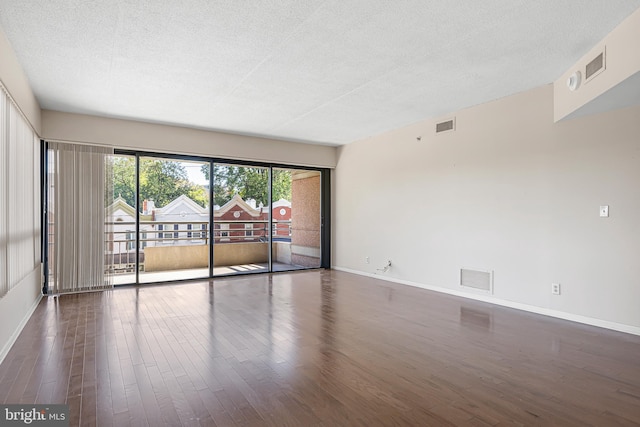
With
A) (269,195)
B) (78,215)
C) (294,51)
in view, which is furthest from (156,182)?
(294,51)

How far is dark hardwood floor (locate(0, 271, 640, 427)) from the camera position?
212 centimetres

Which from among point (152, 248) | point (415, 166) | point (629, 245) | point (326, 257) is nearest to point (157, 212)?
point (152, 248)

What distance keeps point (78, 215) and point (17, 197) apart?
5.46 ft

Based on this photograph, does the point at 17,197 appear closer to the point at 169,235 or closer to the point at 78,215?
the point at 78,215

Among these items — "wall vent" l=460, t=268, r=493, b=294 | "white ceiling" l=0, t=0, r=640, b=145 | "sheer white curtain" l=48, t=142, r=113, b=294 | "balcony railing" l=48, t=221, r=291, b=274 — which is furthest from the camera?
"balcony railing" l=48, t=221, r=291, b=274

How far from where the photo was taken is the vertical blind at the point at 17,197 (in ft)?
10.3

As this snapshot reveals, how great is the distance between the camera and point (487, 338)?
3408 mm

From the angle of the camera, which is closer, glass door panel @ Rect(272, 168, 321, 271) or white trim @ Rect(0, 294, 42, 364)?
white trim @ Rect(0, 294, 42, 364)

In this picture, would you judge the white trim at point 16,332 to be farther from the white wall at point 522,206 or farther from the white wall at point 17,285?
the white wall at point 522,206

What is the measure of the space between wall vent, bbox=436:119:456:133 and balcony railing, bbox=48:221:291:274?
352 cm

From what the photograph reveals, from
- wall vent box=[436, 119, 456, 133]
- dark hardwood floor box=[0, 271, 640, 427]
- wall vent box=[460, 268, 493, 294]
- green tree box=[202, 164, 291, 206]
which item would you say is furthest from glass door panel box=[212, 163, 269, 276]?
wall vent box=[460, 268, 493, 294]

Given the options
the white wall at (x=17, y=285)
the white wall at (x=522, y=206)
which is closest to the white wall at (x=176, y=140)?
the white wall at (x=17, y=285)

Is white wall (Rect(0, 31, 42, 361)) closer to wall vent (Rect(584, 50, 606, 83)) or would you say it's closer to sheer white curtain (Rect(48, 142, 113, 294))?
sheer white curtain (Rect(48, 142, 113, 294))

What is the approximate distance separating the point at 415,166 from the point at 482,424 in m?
4.41
